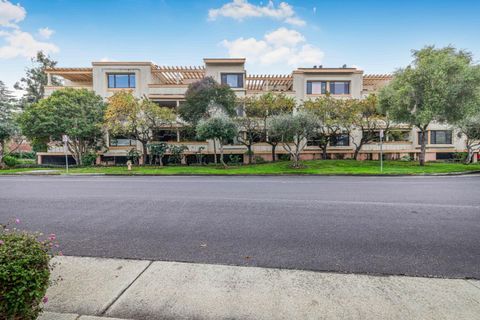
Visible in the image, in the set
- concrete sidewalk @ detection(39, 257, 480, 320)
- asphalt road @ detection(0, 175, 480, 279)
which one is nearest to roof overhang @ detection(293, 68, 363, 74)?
asphalt road @ detection(0, 175, 480, 279)

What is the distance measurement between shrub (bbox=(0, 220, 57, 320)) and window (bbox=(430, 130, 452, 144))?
3543cm

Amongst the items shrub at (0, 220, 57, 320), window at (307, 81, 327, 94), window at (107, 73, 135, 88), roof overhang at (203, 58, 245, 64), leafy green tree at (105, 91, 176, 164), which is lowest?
shrub at (0, 220, 57, 320)

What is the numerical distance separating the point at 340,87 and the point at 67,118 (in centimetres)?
2721

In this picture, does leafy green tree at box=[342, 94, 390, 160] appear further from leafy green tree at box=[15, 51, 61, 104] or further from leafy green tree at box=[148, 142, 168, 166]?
leafy green tree at box=[15, 51, 61, 104]

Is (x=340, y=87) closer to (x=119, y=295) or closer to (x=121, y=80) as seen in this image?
(x=121, y=80)

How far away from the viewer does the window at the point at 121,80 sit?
88.1ft

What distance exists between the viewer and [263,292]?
3.05m

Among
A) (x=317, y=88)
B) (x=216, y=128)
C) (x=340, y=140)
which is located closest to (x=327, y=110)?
(x=317, y=88)

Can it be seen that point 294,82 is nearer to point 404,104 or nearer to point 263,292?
point 404,104

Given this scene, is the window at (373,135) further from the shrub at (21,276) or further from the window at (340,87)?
the shrub at (21,276)

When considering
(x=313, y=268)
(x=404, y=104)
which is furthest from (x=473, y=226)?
(x=404, y=104)

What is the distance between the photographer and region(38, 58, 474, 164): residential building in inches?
1043

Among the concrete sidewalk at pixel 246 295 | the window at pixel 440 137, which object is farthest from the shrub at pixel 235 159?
the window at pixel 440 137

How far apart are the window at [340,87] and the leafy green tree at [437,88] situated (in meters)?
7.63
